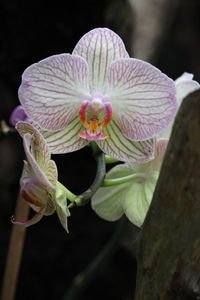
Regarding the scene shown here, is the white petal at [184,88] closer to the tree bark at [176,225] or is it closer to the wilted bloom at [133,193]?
the wilted bloom at [133,193]

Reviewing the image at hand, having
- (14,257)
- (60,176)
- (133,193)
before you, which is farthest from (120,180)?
(60,176)

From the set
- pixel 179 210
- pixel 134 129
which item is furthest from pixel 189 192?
pixel 134 129

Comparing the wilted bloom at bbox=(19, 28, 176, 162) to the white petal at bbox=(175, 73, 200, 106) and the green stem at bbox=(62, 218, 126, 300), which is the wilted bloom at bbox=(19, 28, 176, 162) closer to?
the white petal at bbox=(175, 73, 200, 106)

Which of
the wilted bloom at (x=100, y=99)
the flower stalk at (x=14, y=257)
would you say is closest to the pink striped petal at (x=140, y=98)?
the wilted bloom at (x=100, y=99)

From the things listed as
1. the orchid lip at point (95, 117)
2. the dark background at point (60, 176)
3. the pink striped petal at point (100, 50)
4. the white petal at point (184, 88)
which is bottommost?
the dark background at point (60, 176)

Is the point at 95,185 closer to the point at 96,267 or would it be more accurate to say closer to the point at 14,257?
the point at 14,257

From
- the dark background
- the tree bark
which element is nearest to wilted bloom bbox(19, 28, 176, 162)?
the tree bark

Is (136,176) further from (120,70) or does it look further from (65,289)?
(65,289)
